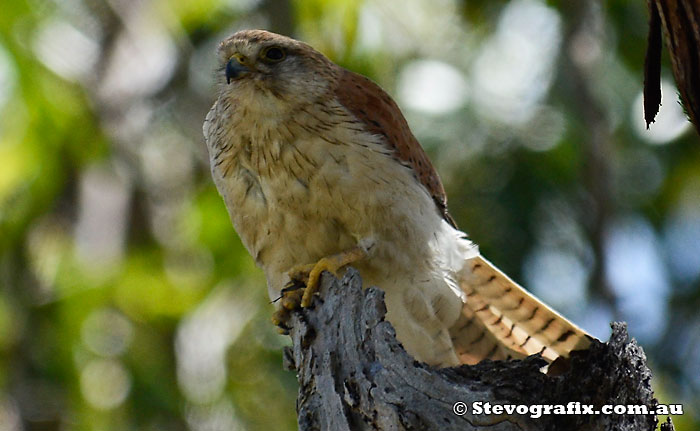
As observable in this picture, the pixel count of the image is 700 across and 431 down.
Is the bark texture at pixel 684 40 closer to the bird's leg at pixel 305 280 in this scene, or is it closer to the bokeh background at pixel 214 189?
the bird's leg at pixel 305 280

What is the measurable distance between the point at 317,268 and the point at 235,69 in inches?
41.0

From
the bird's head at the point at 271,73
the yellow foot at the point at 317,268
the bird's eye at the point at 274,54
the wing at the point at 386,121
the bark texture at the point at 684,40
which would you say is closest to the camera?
the bark texture at the point at 684,40

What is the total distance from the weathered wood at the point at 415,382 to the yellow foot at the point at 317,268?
32cm

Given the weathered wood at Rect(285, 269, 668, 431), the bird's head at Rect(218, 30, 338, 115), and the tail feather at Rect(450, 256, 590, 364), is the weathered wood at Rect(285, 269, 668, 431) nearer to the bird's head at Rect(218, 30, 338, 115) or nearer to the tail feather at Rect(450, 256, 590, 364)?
the bird's head at Rect(218, 30, 338, 115)

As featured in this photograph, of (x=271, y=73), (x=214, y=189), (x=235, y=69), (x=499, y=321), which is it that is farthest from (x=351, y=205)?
(x=214, y=189)

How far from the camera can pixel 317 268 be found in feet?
12.2

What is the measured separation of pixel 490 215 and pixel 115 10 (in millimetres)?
4365

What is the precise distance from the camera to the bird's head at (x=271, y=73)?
4113mm

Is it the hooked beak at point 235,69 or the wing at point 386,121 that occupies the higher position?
the hooked beak at point 235,69

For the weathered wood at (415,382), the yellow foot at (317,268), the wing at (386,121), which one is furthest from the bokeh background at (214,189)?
the weathered wood at (415,382)

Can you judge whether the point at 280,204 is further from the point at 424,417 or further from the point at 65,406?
the point at 65,406

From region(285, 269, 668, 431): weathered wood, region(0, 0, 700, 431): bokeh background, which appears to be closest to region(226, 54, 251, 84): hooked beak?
region(285, 269, 668, 431): weathered wood

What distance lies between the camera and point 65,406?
9.27 metres

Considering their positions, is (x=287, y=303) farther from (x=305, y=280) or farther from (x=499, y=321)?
(x=499, y=321)
